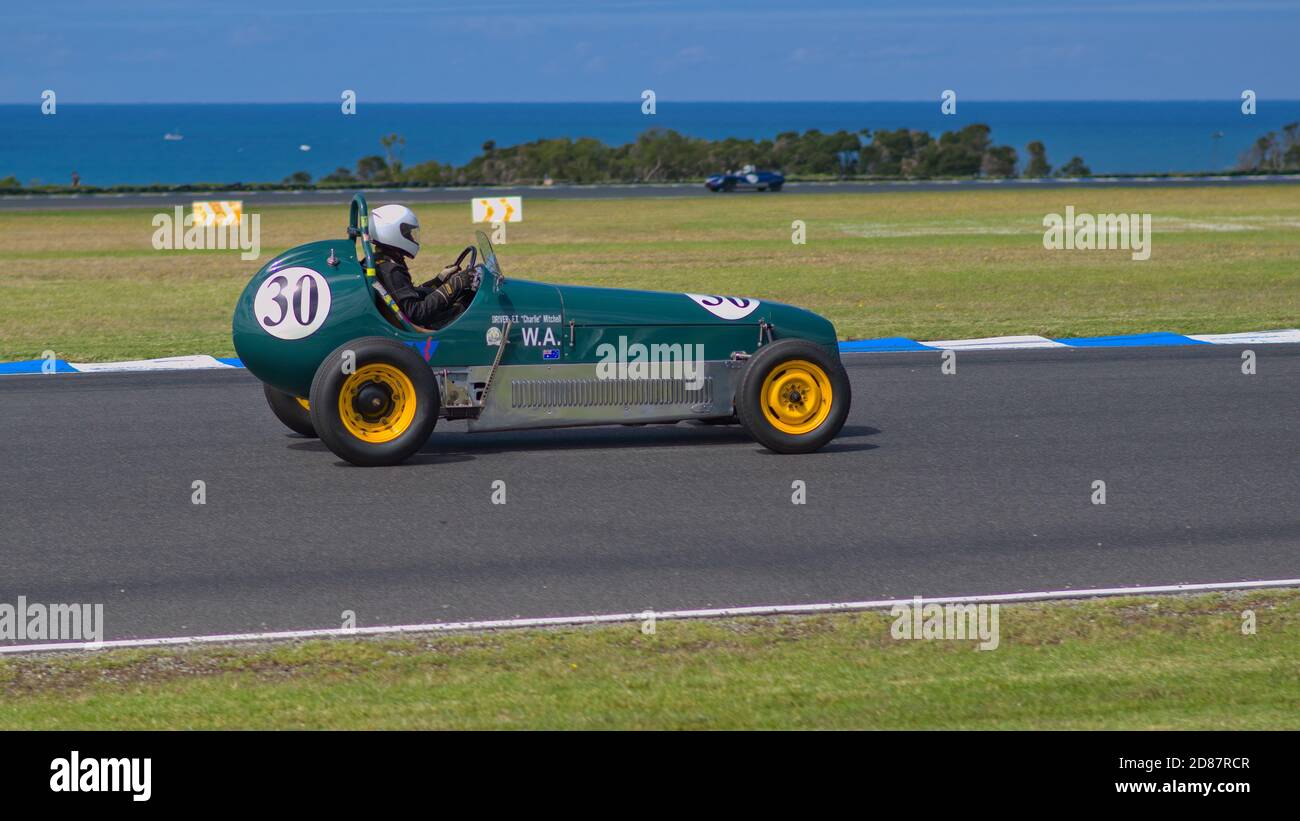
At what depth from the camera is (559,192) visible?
180 feet

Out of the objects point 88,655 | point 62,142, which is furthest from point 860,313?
point 62,142

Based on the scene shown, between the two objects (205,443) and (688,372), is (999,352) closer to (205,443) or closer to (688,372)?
(688,372)

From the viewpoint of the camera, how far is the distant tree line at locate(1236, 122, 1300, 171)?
71.2 metres

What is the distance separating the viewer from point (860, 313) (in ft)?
64.7

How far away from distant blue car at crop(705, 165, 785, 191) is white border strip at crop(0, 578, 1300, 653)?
49385 millimetres

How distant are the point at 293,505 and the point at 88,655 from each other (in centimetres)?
273

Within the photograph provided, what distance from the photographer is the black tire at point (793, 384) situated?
10312 mm

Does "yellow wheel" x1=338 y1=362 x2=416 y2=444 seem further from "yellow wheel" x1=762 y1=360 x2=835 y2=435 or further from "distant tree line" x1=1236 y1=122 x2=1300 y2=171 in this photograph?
"distant tree line" x1=1236 y1=122 x2=1300 y2=171

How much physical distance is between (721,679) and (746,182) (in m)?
51.1

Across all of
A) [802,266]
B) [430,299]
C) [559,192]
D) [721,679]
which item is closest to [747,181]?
[559,192]
